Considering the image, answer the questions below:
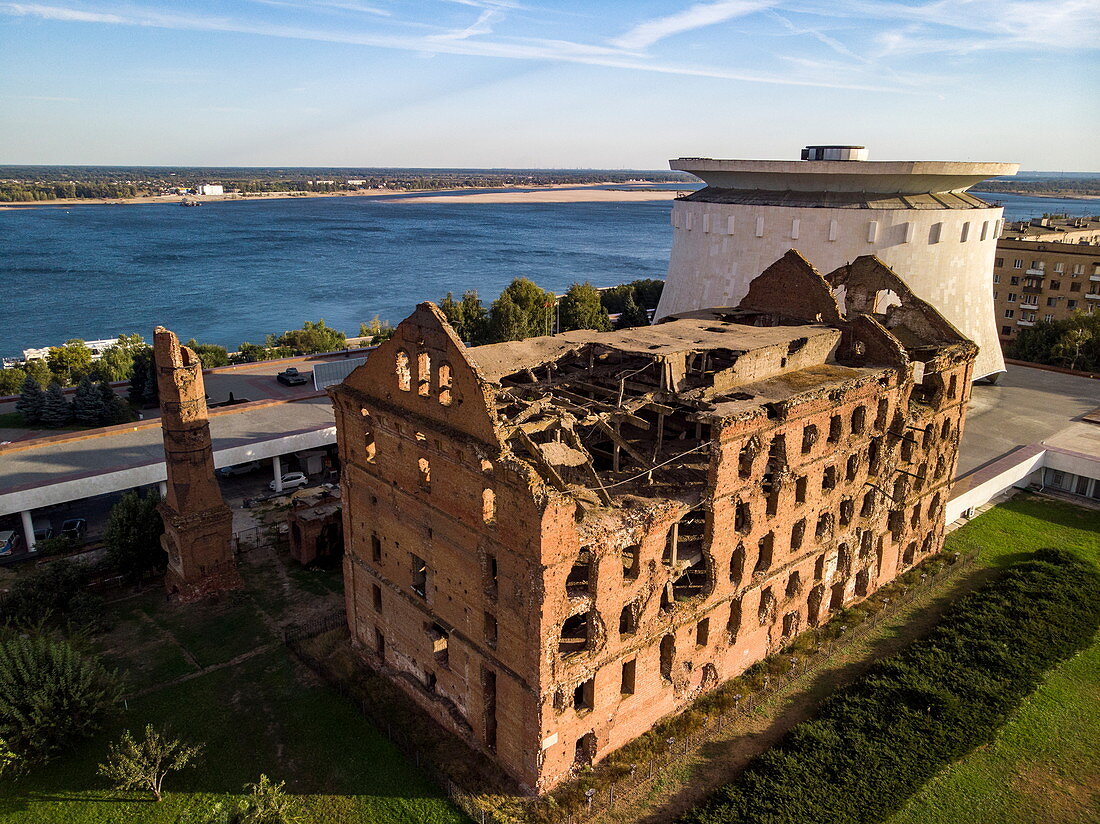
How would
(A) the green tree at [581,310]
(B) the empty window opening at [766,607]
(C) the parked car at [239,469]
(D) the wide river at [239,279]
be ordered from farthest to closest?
(D) the wide river at [239,279], (A) the green tree at [581,310], (C) the parked car at [239,469], (B) the empty window opening at [766,607]

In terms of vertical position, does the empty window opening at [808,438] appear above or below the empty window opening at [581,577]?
above

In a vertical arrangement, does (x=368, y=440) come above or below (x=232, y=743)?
above

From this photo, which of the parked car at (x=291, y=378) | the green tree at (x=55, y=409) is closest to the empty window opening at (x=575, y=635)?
the parked car at (x=291, y=378)

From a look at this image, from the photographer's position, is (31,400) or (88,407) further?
(88,407)

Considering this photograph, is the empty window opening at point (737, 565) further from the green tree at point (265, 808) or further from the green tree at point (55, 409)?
the green tree at point (55, 409)

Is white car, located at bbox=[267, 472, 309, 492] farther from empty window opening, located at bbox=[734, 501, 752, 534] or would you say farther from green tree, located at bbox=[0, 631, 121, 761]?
empty window opening, located at bbox=[734, 501, 752, 534]

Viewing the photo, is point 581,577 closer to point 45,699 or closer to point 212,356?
point 45,699

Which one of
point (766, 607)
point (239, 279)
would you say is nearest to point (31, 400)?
point (766, 607)

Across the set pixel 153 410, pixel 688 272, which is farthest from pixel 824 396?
pixel 153 410
